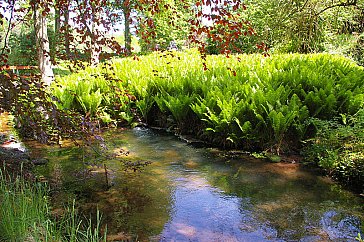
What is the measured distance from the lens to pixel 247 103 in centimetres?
661

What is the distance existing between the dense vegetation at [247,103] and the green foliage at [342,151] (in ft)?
0.07

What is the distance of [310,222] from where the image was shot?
397 cm

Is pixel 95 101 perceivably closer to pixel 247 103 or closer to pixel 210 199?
pixel 247 103

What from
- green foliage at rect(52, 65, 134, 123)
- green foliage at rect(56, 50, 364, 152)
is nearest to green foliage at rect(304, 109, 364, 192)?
green foliage at rect(56, 50, 364, 152)

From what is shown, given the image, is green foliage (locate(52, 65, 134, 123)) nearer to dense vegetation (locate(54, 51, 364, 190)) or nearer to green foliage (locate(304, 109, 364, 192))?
dense vegetation (locate(54, 51, 364, 190))

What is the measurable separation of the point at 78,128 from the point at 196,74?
18.9ft

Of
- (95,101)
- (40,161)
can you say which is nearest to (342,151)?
(40,161)

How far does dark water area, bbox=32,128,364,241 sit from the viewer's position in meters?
3.77

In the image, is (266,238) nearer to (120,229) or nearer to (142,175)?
(120,229)

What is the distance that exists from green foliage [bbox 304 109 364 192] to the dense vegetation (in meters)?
0.02

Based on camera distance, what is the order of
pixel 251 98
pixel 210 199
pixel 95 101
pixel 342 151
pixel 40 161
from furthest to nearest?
pixel 95 101
pixel 251 98
pixel 40 161
pixel 342 151
pixel 210 199

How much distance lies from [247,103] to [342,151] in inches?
73.6

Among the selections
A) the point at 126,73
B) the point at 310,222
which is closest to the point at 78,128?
the point at 310,222

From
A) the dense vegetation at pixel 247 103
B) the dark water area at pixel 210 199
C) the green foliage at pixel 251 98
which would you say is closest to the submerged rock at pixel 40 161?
the dark water area at pixel 210 199
